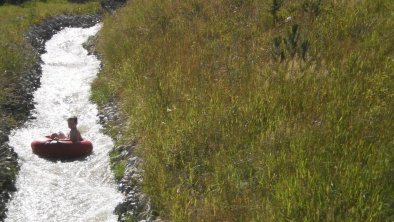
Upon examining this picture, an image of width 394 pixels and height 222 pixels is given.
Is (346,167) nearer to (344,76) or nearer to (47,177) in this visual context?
(344,76)

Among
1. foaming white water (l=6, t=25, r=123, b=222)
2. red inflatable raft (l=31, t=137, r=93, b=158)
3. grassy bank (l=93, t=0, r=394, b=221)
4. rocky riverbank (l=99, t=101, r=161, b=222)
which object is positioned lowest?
foaming white water (l=6, t=25, r=123, b=222)

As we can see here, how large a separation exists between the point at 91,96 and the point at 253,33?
6080 mm

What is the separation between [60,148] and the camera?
40.7ft

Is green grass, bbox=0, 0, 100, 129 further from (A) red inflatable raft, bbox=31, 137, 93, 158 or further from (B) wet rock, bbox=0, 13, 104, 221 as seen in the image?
(A) red inflatable raft, bbox=31, 137, 93, 158

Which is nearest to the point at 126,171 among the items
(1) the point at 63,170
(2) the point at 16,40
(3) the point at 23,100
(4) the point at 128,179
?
(4) the point at 128,179

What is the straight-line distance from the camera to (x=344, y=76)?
10031 millimetres

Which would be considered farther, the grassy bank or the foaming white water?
the foaming white water

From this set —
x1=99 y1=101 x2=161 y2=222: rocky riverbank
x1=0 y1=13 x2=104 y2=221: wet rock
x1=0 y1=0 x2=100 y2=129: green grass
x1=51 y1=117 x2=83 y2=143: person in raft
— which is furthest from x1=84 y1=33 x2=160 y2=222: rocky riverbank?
x1=0 y1=0 x2=100 y2=129: green grass

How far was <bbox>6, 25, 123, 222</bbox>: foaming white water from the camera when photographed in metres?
9.77

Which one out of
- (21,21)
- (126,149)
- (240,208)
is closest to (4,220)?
(126,149)

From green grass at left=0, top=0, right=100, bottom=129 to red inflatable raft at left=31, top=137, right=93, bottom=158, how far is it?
5.84ft

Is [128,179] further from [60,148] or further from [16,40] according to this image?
[16,40]

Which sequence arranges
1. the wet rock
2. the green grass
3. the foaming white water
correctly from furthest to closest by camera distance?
the green grass → the wet rock → the foaming white water

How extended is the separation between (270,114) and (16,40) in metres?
15.9
